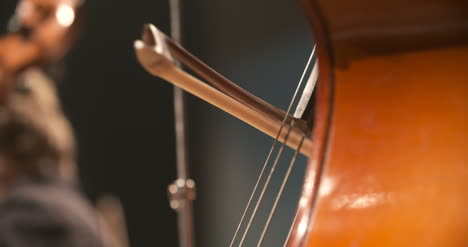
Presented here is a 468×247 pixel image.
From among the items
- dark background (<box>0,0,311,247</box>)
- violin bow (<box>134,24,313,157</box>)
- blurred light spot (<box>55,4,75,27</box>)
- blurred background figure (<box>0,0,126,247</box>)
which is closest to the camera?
violin bow (<box>134,24,313,157</box>)

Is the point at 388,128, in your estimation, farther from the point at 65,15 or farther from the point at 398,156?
the point at 65,15

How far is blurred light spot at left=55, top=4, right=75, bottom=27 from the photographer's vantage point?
1493 millimetres

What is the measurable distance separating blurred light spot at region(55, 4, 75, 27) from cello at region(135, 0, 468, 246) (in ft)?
3.76

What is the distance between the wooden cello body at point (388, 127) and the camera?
1.23 ft

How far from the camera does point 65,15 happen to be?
1.54m

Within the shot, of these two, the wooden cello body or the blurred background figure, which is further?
the blurred background figure

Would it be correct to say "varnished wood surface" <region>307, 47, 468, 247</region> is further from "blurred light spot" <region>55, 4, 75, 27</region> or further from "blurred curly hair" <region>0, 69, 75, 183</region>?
"blurred light spot" <region>55, 4, 75, 27</region>

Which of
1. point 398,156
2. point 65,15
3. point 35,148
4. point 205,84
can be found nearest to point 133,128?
point 65,15

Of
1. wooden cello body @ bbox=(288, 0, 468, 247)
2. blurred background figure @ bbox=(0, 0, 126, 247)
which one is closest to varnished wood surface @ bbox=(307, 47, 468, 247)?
wooden cello body @ bbox=(288, 0, 468, 247)

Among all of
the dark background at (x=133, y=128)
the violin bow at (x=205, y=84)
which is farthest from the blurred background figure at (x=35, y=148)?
the violin bow at (x=205, y=84)

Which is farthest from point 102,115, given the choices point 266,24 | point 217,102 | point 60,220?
point 217,102

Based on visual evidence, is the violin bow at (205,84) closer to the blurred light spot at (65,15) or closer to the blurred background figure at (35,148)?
the blurred background figure at (35,148)

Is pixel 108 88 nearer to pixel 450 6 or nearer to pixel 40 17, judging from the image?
pixel 40 17

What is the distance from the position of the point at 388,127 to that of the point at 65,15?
48.8 inches
